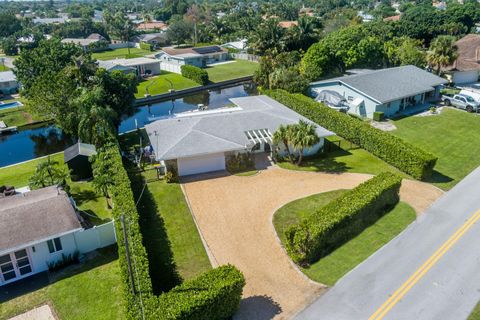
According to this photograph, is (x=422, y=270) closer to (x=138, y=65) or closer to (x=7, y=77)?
(x=138, y=65)

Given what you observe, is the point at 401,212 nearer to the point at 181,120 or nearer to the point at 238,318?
the point at 238,318

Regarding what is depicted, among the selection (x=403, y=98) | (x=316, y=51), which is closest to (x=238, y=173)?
(x=403, y=98)

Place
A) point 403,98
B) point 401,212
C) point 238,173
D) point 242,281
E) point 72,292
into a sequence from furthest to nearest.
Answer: point 403,98 → point 238,173 → point 401,212 → point 72,292 → point 242,281

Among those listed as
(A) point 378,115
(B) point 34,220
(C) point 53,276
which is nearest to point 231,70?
(A) point 378,115

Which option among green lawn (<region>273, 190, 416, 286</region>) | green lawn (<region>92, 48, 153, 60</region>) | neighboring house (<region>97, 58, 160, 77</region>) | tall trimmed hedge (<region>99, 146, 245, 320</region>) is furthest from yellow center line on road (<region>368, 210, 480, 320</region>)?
green lawn (<region>92, 48, 153, 60</region>)

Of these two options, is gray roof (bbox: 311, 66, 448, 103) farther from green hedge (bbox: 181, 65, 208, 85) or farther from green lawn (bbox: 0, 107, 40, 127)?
green lawn (bbox: 0, 107, 40, 127)

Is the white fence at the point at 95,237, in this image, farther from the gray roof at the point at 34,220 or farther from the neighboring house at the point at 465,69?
the neighboring house at the point at 465,69

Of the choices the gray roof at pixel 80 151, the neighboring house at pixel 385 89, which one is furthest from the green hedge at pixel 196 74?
the gray roof at pixel 80 151
